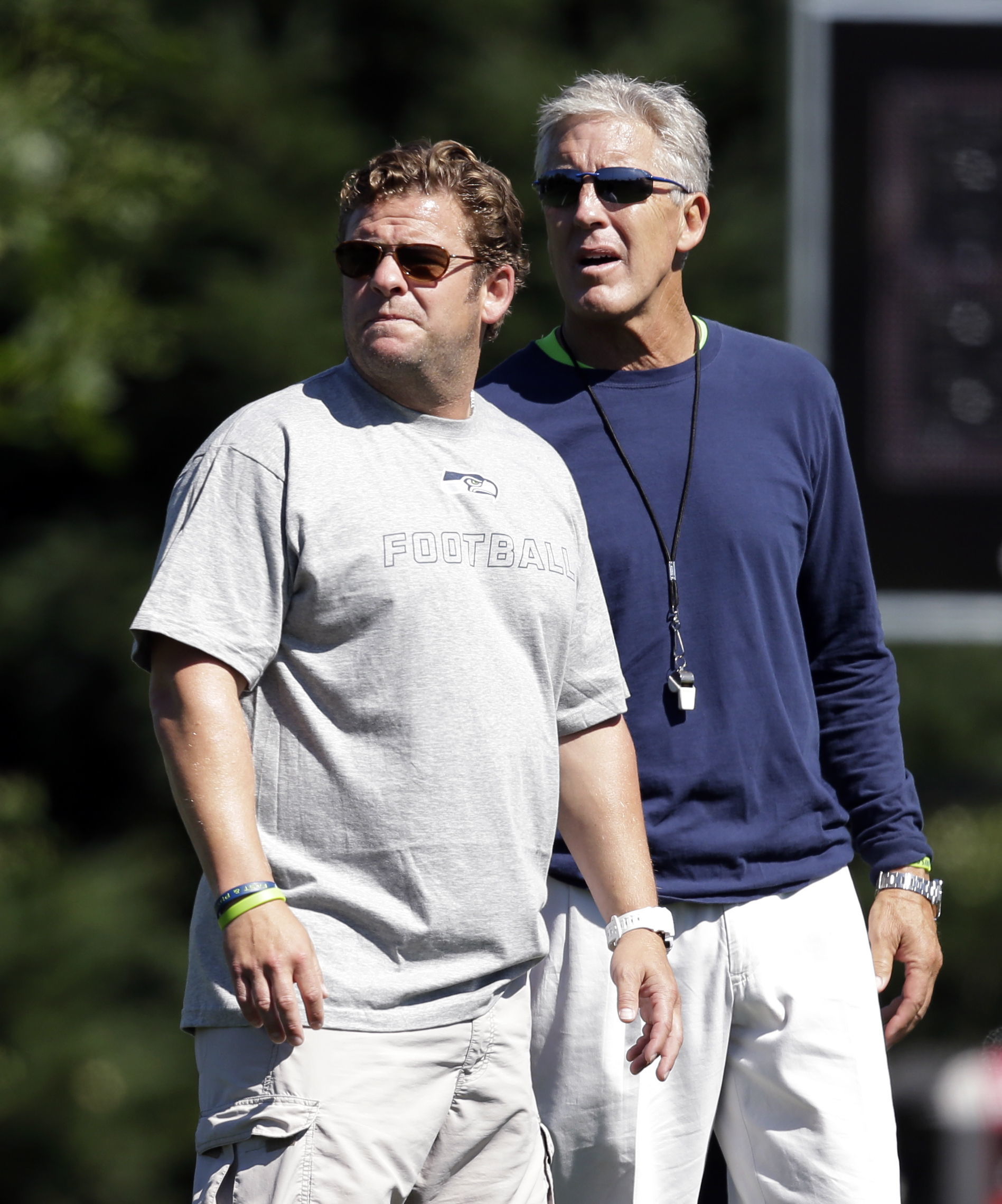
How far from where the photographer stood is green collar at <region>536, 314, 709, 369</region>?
219 centimetres

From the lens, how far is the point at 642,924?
73.5 inches

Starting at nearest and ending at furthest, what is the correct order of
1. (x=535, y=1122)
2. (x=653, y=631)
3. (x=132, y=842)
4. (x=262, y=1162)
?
1. (x=262, y=1162)
2. (x=535, y=1122)
3. (x=653, y=631)
4. (x=132, y=842)

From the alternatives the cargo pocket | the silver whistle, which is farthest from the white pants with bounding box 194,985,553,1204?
the silver whistle

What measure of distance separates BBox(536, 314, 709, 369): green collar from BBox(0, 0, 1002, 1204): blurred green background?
4597 millimetres

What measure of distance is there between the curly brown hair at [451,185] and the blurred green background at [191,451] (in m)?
4.88

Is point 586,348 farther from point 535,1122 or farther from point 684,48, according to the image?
point 684,48

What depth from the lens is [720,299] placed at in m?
8.14

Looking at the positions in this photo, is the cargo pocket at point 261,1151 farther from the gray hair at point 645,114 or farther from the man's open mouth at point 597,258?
the gray hair at point 645,114

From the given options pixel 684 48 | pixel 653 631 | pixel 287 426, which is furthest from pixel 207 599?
pixel 684 48

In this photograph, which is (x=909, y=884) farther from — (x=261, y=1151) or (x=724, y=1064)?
(x=261, y=1151)

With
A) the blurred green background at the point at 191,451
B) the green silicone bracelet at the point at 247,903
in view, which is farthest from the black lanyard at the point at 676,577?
the blurred green background at the point at 191,451

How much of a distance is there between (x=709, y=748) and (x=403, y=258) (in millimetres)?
639

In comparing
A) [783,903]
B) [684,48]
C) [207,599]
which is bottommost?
[783,903]

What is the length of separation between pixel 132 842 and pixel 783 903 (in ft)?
22.8
